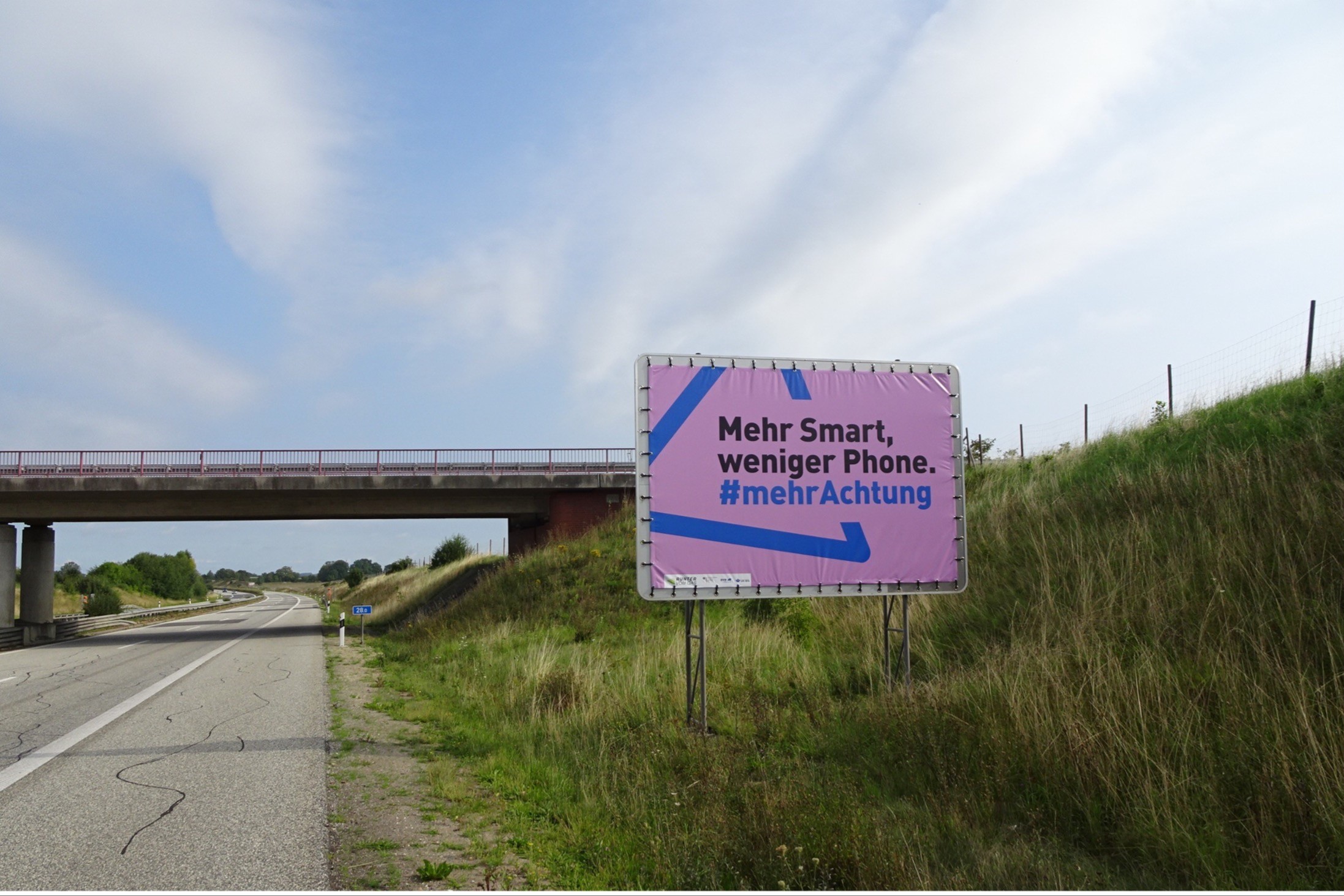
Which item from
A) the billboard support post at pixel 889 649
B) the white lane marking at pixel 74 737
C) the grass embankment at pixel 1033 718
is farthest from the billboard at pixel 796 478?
the white lane marking at pixel 74 737

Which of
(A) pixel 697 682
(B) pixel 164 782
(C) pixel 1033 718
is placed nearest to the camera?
(C) pixel 1033 718

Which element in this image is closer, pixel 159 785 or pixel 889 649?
pixel 159 785

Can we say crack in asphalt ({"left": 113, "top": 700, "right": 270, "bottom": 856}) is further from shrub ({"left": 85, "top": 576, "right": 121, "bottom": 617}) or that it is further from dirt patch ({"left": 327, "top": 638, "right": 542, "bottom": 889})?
Result: shrub ({"left": 85, "top": 576, "right": 121, "bottom": 617})

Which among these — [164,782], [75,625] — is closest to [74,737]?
[164,782]

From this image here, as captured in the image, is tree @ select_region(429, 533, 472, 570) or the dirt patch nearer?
the dirt patch

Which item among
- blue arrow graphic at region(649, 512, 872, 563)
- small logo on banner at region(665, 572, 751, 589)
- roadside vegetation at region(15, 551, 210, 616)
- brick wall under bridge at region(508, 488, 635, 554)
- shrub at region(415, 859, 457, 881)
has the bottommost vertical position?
roadside vegetation at region(15, 551, 210, 616)

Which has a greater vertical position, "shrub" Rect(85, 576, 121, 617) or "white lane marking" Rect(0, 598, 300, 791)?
"white lane marking" Rect(0, 598, 300, 791)

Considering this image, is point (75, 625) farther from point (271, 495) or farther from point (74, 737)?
point (74, 737)

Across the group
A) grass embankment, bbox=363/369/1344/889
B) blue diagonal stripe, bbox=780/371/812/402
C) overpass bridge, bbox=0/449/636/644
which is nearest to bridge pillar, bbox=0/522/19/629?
overpass bridge, bbox=0/449/636/644

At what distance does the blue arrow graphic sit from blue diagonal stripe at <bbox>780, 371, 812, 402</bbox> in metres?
1.53

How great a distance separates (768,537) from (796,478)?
0.76 metres

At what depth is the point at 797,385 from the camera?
9750mm

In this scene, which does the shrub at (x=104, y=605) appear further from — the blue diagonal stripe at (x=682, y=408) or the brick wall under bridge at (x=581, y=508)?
the blue diagonal stripe at (x=682, y=408)

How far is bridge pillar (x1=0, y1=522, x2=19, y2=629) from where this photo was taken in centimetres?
3334
